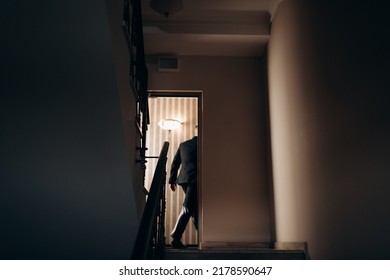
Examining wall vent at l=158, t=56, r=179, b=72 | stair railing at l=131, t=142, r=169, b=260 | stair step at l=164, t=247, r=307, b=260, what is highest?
wall vent at l=158, t=56, r=179, b=72

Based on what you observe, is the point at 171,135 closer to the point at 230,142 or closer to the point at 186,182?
the point at 230,142

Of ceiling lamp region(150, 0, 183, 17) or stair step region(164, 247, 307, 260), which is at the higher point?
ceiling lamp region(150, 0, 183, 17)

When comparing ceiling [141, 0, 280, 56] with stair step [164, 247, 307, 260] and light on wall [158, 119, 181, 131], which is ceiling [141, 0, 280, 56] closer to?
light on wall [158, 119, 181, 131]

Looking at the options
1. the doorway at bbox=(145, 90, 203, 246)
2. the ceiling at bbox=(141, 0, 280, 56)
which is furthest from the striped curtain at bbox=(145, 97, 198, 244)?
the ceiling at bbox=(141, 0, 280, 56)

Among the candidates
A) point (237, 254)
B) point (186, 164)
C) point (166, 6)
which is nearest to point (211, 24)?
point (166, 6)

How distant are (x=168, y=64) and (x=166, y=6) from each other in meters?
0.96

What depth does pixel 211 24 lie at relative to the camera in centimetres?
475

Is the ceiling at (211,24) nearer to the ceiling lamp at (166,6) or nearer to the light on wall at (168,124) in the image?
the ceiling lamp at (166,6)

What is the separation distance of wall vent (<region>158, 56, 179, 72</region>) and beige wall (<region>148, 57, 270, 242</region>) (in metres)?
0.07

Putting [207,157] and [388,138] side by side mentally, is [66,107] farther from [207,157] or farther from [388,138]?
[207,157]

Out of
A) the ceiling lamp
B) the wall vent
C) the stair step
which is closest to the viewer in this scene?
the stair step

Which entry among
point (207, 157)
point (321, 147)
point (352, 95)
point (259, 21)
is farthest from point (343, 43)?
point (207, 157)

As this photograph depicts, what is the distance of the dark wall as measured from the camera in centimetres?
196
